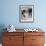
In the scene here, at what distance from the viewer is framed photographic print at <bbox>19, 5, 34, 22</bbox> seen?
159 inches

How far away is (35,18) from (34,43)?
0.87 meters

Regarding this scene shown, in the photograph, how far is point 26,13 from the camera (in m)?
4.07

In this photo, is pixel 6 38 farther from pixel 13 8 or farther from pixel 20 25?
pixel 13 8

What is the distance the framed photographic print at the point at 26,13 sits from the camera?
4043 millimetres

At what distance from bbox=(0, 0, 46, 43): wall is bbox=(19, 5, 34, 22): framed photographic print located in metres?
0.09

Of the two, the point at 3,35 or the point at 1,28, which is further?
the point at 1,28

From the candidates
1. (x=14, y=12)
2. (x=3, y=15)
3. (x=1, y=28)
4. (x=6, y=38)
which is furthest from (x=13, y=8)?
(x=6, y=38)

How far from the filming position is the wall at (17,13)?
4.03 meters

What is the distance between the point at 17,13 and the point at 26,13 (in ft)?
0.94

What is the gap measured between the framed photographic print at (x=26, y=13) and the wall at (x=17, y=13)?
0.09 m

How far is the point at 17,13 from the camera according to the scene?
405 centimetres

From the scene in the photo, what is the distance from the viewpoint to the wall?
4031 mm

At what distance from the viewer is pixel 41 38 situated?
11.7 ft

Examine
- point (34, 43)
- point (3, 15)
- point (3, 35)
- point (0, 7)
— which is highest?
point (0, 7)
